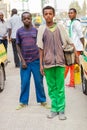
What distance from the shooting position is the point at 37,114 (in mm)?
6977

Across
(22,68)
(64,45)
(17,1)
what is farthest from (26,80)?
(17,1)

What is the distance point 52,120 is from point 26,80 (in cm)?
104

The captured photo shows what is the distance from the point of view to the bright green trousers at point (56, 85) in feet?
21.3

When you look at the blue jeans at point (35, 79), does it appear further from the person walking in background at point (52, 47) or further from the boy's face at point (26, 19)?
the boy's face at point (26, 19)

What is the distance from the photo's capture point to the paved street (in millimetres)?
6270

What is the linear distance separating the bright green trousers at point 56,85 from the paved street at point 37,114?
0.24 m

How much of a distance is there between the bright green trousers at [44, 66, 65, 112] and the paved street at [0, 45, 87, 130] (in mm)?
243

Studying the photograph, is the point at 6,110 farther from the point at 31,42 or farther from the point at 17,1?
the point at 17,1

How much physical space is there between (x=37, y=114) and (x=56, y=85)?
737mm

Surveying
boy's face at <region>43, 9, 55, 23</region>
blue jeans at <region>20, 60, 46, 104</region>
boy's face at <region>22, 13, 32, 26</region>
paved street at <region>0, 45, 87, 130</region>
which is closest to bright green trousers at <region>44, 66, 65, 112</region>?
paved street at <region>0, 45, 87, 130</region>

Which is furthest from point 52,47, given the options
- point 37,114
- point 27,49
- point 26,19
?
point 37,114

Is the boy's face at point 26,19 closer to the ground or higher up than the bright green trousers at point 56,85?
higher up

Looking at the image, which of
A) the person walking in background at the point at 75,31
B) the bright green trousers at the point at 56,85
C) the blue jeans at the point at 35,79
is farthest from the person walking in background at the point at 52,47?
the person walking in background at the point at 75,31

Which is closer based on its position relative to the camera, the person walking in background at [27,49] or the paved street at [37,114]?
the paved street at [37,114]
